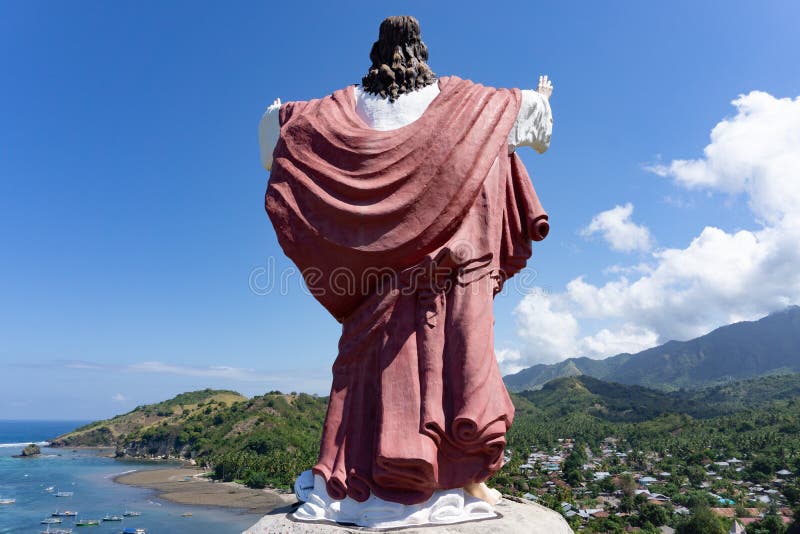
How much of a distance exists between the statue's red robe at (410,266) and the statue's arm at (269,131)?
2.01ft

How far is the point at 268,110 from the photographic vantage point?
22.8 feet

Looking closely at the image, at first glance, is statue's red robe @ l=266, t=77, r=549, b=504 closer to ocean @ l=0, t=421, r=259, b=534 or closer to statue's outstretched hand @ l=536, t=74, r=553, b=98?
statue's outstretched hand @ l=536, t=74, r=553, b=98

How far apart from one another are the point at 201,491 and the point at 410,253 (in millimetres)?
52251

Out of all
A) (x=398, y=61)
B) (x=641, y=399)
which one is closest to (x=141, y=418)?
(x=641, y=399)

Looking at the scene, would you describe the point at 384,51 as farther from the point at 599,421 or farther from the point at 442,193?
the point at 599,421

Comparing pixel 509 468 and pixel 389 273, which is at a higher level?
pixel 389 273

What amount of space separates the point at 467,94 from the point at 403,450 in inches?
151

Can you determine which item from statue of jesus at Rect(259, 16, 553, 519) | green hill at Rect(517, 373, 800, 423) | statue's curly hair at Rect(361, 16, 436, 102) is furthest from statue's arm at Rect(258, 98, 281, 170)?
green hill at Rect(517, 373, 800, 423)

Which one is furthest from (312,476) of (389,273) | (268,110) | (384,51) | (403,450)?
(384,51)

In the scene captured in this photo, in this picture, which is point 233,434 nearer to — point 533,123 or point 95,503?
point 95,503

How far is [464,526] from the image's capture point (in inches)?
192

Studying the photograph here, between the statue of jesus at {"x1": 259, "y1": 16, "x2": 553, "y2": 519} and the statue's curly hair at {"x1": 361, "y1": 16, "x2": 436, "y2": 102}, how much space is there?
0.08 feet

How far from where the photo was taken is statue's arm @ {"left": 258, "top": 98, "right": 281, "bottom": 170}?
22.5 ft

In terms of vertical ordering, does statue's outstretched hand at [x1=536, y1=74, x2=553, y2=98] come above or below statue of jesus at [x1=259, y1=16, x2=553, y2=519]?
above
